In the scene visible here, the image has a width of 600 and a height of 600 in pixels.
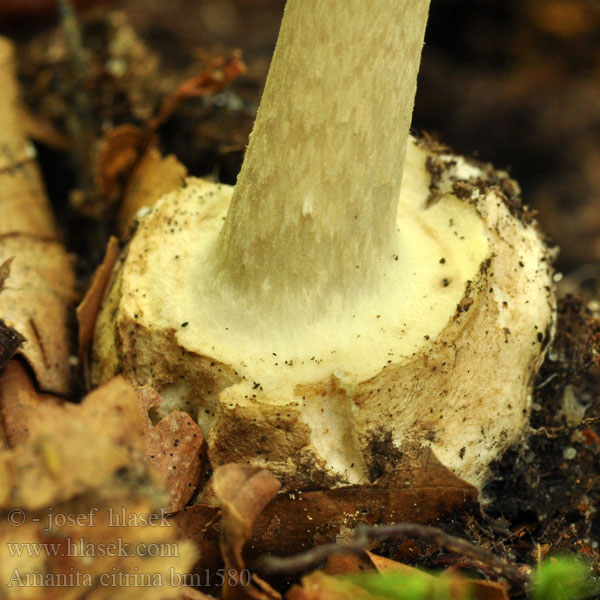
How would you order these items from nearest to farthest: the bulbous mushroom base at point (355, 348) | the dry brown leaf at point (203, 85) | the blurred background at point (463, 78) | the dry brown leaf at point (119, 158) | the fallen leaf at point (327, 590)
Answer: the fallen leaf at point (327, 590)
the bulbous mushroom base at point (355, 348)
the dry brown leaf at point (119, 158)
the dry brown leaf at point (203, 85)
the blurred background at point (463, 78)

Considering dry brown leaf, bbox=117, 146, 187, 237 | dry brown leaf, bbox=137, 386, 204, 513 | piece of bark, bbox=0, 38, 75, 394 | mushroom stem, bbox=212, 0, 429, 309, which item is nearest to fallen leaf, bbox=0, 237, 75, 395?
piece of bark, bbox=0, 38, 75, 394

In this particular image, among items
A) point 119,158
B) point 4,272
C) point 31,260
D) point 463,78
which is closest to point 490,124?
point 463,78

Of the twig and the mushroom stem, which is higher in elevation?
the mushroom stem

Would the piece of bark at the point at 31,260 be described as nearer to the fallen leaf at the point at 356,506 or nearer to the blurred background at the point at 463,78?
the blurred background at the point at 463,78

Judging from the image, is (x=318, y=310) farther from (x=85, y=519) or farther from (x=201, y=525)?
(x=85, y=519)

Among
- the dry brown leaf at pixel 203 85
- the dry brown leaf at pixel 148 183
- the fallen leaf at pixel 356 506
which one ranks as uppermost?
the dry brown leaf at pixel 203 85

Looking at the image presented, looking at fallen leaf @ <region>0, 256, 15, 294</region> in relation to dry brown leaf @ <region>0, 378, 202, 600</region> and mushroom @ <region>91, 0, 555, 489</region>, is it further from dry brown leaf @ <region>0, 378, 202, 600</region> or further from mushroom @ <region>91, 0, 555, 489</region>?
dry brown leaf @ <region>0, 378, 202, 600</region>

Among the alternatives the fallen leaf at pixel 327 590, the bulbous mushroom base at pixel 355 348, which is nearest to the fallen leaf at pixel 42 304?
the bulbous mushroom base at pixel 355 348
